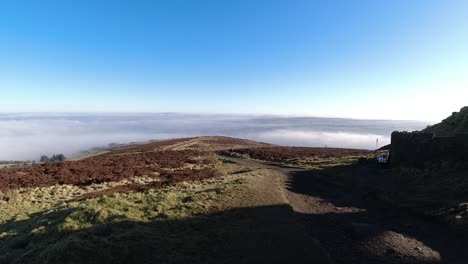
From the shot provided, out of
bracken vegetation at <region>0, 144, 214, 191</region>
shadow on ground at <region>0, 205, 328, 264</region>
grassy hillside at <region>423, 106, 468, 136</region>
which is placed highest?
grassy hillside at <region>423, 106, 468, 136</region>

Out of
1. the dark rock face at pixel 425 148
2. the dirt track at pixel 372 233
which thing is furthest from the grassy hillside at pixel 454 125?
the dirt track at pixel 372 233

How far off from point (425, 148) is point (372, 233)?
14655 mm

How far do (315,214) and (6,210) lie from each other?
16.6 m

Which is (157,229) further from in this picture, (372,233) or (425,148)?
(425,148)

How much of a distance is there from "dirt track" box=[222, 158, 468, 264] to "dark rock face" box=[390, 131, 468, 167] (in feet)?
23.6

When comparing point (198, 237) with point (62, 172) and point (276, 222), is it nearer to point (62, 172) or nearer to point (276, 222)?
point (276, 222)

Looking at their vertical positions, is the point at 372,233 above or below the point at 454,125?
below

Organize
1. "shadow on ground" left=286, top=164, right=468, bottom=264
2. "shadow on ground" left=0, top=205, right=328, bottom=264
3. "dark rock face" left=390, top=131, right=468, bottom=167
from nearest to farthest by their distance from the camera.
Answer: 1. "shadow on ground" left=0, top=205, right=328, bottom=264
2. "shadow on ground" left=286, top=164, right=468, bottom=264
3. "dark rock face" left=390, top=131, right=468, bottom=167

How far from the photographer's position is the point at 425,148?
23422 millimetres

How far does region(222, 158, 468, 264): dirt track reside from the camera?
10.2 meters

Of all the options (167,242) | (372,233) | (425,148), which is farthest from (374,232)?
(425,148)

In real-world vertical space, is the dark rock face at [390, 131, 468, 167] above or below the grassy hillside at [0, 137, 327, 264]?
above

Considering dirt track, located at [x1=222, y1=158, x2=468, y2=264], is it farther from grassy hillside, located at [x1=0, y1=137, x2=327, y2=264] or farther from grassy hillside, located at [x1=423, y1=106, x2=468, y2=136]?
grassy hillside, located at [x1=423, y1=106, x2=468, y2=136]

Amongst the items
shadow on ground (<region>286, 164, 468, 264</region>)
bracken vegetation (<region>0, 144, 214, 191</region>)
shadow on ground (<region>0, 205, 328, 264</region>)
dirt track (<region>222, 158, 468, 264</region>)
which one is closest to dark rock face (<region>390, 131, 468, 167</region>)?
shadow on ground (<region>286, 164, 468, 264</region>)
